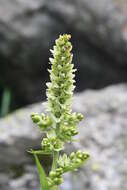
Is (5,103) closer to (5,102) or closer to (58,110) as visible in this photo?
(5,102)

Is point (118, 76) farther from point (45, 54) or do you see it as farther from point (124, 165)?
point (124, 165)

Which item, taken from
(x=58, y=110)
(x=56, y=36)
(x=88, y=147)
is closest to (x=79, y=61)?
(x=56, y=36)

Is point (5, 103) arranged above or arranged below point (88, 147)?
above

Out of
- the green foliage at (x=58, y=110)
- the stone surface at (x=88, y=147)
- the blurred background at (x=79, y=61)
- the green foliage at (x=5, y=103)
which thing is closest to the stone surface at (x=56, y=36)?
the blurred background at (x=79, y=61)

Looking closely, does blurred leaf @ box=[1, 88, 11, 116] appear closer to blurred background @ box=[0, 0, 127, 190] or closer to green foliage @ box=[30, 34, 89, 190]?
blurred background @ box=[0, 0, 127, 190]

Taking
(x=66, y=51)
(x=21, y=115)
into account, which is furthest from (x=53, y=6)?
(x=66, y=51)

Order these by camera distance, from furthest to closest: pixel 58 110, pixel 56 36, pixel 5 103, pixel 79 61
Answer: pixel 79 61 → pixel 56 36 → pixel 5 103 → pixel 58 110
